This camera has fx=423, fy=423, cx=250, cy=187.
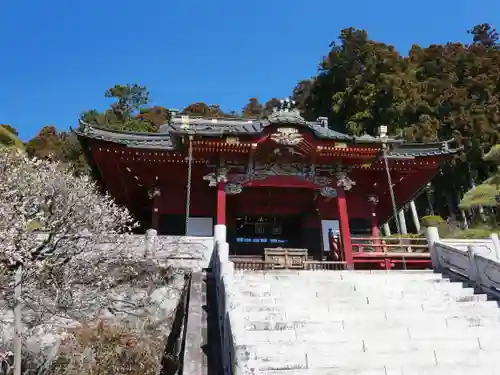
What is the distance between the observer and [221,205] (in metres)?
13.0

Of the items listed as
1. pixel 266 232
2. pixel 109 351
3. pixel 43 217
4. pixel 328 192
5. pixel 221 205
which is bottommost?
pixel 109 351

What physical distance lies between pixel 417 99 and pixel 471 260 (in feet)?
89.7

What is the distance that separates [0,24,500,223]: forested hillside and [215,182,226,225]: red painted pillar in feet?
52.0

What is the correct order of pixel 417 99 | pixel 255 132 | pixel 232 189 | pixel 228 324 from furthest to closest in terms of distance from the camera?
pixel 417 99 < pixel 232 189 < pixel 255 132 < pixel 228 324

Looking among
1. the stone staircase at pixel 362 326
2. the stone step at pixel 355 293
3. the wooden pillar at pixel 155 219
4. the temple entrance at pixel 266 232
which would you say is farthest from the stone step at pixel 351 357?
the temple entrance at pixel 266 232

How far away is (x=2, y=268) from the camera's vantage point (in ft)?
29.1

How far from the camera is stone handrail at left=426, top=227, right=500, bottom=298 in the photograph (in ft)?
28.9

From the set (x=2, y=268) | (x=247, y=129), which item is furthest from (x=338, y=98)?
(x=2, y=268)

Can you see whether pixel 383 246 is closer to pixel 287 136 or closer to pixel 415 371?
pixel 287 136

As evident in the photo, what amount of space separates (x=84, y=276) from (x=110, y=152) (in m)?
5.05

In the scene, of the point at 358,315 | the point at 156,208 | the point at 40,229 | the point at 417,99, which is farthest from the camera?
the point at 417,99

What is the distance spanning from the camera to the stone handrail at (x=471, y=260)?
8812mm

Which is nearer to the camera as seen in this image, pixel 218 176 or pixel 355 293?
pixel 355 293

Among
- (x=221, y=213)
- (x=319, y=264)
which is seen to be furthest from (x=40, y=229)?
(x=319, y=264)
